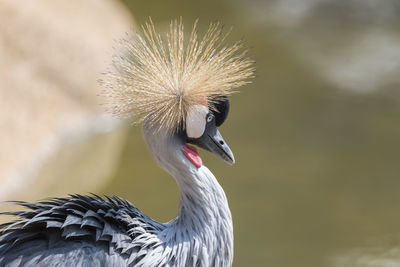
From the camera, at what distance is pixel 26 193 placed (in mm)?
3074

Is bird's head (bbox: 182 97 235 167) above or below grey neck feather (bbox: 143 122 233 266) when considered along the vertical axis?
above

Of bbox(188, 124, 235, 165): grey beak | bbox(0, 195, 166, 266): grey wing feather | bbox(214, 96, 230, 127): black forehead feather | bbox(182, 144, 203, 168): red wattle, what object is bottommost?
bbox(0, 195, 166, 266): grey wing feather

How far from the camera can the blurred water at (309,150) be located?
2.82m

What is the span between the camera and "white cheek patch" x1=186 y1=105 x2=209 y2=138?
4.93 feet

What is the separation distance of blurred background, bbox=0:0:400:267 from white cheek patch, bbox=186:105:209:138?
1.06 m

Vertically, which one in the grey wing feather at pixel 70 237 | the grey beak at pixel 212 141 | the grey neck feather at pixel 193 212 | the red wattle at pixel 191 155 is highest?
the grey beak at pixel 212 141

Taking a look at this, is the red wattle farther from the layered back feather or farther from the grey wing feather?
the grey wing feather

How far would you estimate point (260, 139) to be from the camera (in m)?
3.60

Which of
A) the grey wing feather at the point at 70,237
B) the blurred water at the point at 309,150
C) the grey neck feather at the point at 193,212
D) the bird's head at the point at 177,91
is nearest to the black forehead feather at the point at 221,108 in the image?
the bird's head at the point at 177,91

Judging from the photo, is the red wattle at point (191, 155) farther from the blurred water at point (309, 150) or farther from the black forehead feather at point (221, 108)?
the blurred water at point (309, 150)

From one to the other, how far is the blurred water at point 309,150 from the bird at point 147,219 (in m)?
1.14

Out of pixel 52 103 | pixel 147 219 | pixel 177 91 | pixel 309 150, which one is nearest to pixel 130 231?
pixel 147 219

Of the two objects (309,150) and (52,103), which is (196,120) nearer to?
(309,150)

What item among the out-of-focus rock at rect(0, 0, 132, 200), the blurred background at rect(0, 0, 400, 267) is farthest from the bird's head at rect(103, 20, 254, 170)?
the out-of-focus rock at rect(0, 0, 132, 200)
